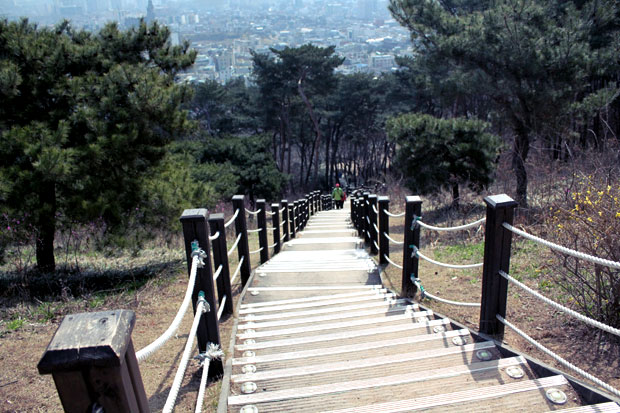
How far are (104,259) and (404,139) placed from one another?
884 cm

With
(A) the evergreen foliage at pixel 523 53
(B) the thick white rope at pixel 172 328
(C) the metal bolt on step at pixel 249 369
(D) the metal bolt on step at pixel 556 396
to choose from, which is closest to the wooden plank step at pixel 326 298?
(C) the metal bolt on step at pixel 249 369

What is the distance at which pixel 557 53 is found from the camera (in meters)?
9.41

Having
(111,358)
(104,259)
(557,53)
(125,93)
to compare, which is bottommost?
(104,259)

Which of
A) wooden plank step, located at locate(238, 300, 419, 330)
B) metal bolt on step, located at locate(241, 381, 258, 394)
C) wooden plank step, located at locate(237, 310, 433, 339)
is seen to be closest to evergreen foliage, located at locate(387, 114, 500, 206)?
wooden plank step, located at locate(238, 300, 419, 330)

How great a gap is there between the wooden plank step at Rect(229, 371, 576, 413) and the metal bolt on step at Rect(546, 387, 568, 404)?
1.1 inches

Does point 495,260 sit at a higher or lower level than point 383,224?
higher

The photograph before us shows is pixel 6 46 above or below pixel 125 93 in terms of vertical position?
above

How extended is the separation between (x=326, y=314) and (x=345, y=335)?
802 mm

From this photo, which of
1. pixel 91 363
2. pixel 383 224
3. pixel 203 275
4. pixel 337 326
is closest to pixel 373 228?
pixel 383 224

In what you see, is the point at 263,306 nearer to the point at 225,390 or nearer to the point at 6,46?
the point at 225,390

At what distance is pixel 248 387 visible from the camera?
2.69 m

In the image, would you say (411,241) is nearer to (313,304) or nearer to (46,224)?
(313,304)

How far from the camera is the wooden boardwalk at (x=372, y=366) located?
2.36 m

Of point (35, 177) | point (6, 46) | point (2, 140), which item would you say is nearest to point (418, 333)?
point (35, 177)
